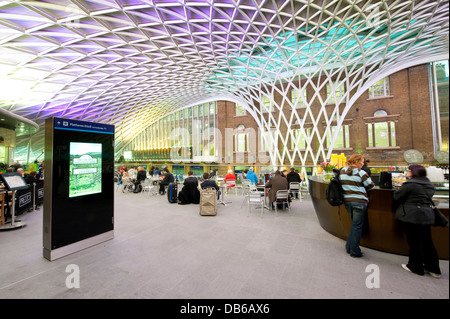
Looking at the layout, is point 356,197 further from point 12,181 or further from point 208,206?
point 12,181

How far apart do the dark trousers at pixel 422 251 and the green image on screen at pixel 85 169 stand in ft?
22.1

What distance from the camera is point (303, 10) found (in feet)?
36.4

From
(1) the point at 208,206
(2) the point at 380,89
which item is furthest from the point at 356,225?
(2) the point at 380,89

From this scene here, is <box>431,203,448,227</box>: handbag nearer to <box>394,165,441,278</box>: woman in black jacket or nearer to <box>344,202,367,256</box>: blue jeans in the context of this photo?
<box>394,165,441,278</box>: woman in black jacket

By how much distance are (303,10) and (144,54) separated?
1209 cm

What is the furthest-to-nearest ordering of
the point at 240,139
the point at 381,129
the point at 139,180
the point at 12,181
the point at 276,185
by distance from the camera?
the point at 240,139 < the point at 381,129 < the point at 139,180 < the point at 276,185 < the point at 12,181

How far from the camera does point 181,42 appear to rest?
46.9ft

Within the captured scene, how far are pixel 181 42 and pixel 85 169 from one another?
13.6 metres

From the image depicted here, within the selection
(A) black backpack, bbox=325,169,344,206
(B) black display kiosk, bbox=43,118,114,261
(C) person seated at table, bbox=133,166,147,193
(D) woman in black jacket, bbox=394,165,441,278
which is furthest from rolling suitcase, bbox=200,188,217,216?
(C) person seated at table, bbox=133,166,147,193

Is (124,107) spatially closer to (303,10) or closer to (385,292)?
(303,10)

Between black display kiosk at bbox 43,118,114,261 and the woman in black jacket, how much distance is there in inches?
257

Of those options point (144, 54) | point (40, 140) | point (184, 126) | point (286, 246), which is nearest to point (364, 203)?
point (286, 246)

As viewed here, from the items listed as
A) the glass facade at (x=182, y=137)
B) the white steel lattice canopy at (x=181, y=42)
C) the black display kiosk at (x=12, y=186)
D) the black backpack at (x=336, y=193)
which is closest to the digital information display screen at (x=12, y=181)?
the black display kiosk at (x=12, y=186)

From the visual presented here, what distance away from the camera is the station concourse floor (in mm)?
2768
